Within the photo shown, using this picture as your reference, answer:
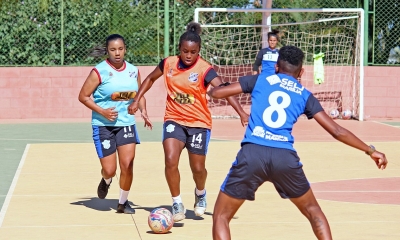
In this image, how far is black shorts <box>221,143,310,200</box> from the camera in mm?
7102

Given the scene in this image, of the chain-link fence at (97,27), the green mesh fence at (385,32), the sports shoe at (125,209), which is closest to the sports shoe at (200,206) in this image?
the sports shoe at (125,209)

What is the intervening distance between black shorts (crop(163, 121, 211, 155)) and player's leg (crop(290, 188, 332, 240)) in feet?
8.57

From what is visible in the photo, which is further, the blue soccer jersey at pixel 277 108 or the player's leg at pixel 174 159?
the player's leg at pixel 174 159

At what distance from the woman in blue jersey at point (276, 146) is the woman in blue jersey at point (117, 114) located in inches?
124

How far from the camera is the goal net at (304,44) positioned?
2447 centimetres

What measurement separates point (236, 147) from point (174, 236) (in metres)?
8.19

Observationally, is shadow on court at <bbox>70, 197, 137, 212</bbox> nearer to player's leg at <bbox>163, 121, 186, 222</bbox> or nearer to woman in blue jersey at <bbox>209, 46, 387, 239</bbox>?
player's leg at <bbox>163, 121, 186, 222</bbox>

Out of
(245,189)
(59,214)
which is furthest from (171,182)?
(245,189)

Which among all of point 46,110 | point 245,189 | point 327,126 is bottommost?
point 46,110

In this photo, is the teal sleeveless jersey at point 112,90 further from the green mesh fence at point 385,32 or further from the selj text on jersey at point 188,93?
the green mesh fence at point 385,32

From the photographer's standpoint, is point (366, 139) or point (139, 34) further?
point (139, 34)

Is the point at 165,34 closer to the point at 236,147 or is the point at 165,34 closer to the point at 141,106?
the point at 236,147

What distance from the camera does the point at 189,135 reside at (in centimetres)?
978

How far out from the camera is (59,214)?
1020 cm
